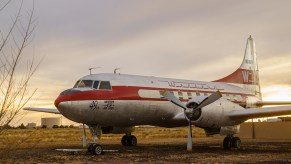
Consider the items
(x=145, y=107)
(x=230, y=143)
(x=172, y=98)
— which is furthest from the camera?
(x=230, y=143)

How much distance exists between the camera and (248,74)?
92.3ft

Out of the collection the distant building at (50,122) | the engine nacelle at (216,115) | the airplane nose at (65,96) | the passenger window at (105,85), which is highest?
the passenger window at (105,85)

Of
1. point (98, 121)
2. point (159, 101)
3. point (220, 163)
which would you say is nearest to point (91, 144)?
point (98, 121)

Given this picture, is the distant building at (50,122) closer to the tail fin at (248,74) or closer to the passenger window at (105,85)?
the tail fin at (248,74)

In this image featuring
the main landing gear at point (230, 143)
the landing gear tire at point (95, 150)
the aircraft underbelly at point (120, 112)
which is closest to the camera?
the landing gear tire at point (95, 150)

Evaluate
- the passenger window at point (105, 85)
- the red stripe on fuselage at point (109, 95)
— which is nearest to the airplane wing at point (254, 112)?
the red stripe on fuselage at point (109, 95)

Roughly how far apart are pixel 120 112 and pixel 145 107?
5.30 ft

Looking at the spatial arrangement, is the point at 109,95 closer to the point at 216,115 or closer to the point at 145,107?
the point at 145,107

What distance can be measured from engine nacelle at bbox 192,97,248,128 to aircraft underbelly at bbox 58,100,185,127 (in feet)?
6.56

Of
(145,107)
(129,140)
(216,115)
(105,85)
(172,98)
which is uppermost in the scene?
(105,85)

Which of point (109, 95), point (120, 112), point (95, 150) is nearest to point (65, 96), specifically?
point (109, 95)

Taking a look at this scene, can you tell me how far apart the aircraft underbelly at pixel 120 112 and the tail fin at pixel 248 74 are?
309 inches

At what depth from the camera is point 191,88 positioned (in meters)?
21.3

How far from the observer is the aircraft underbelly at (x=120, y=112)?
51.6 ft
